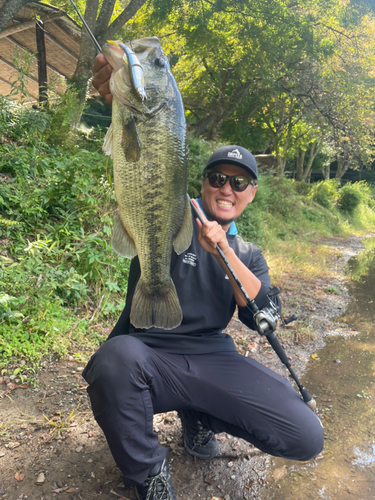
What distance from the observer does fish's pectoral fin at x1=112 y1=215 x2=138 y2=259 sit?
1920 mm

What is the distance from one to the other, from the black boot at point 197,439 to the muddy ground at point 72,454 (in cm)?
6

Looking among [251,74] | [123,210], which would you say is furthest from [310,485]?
[251,74]

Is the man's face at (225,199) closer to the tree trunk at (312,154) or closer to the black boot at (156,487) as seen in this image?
the black boot at (156,487)

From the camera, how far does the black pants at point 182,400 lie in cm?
189

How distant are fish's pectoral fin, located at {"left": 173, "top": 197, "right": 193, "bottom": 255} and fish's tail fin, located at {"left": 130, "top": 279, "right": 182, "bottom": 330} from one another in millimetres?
219

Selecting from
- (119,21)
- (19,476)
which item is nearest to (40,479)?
(19,476)

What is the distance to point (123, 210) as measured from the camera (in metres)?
1.88

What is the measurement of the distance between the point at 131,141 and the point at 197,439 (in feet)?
6.48

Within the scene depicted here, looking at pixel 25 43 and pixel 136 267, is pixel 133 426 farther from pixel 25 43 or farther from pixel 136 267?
pixel 25 43

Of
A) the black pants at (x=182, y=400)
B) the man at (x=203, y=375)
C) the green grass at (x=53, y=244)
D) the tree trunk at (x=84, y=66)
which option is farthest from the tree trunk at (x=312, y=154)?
the black pants at (x=182, y=400)

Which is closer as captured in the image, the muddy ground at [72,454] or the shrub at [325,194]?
the muddy ground at [72,454]

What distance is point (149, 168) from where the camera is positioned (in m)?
1.78

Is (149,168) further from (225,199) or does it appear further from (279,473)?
(279,473)

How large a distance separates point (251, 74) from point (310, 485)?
38.6ft
